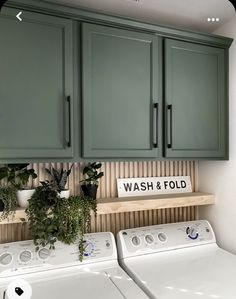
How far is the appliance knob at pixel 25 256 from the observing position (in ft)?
4.74

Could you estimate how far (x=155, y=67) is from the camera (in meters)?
1.63

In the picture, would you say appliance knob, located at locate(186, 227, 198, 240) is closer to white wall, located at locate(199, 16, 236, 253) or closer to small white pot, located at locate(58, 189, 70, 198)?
white wall, located at locate(199, 16, 236, 253)

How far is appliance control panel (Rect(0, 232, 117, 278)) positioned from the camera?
1421 mm

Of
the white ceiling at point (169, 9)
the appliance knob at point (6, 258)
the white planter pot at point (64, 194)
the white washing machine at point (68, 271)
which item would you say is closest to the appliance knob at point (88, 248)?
the white washing machine at point (68, 271)

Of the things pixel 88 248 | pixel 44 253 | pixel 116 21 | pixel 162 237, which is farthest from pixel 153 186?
pixel 116 21

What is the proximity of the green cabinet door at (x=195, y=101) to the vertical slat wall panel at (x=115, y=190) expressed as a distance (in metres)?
0.34

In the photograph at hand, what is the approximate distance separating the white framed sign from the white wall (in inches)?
8.2

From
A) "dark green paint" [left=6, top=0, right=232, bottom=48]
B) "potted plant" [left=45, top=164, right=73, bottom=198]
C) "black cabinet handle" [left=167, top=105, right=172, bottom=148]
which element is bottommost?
"potted plant" [left=45, top=164, right=73, bottom=198]

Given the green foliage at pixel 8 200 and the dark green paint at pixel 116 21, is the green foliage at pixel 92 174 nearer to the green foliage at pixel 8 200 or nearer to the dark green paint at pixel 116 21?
the green foliage at pixel 8 200

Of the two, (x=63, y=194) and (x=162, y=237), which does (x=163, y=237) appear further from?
(x=63, y=194)

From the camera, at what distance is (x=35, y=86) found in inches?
53.6

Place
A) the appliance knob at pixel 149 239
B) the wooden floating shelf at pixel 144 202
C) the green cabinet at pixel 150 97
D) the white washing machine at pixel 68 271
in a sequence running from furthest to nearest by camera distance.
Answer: the appliance knob at pixel 149 239
the wooden floating shelf at pixel 144 202
the green cabinet at pixel 150 97
the white washing machine at pixel 68 271

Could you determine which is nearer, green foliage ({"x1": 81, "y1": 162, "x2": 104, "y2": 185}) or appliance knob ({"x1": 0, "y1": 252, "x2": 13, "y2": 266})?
appliance knob ({"x1": 0, "y1": 252, "x2": 13, "y2": 266})

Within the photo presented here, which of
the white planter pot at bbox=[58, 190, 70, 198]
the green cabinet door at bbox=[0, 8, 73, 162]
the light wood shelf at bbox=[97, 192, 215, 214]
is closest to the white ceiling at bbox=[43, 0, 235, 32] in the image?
the green cabinet door at bbox=[0, 8, 73, 162]
